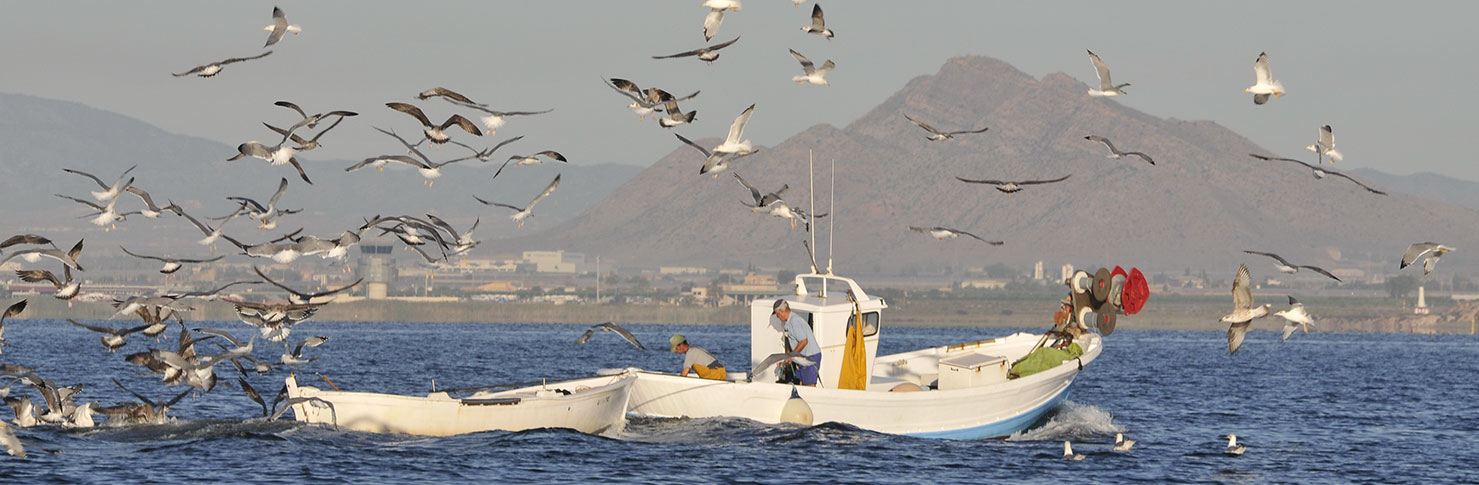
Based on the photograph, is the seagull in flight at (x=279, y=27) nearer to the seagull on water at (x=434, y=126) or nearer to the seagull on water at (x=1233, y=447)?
the seagull on water at (x=434, y=126)

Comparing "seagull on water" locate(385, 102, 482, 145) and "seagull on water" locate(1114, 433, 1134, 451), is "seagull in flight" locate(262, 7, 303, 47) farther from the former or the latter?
"seagull on water" locate(1114, 433, 1134, 451)

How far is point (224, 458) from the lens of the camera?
2848 centimetres

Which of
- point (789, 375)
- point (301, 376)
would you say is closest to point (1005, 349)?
point (789, 375)

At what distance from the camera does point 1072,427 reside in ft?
125

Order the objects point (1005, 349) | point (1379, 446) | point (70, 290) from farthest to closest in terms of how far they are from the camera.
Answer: point (1005, 349) → point (1379, 446) → point (70, 290)

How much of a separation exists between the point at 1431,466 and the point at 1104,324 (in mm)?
8020

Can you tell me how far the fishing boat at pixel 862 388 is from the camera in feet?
106

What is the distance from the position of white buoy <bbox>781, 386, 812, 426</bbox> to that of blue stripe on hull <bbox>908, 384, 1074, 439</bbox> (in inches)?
93.8

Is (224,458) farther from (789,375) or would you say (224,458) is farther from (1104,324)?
(1104,324)

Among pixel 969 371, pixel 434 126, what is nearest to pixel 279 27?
pixel 434 126

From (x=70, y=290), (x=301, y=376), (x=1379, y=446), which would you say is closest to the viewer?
(x=70, y=290)


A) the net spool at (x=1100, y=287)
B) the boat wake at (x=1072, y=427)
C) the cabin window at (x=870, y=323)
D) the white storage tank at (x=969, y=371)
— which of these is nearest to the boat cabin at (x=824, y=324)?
the cabin window at (x=870, y=323)

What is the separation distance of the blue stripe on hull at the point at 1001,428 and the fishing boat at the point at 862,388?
0.8 inches

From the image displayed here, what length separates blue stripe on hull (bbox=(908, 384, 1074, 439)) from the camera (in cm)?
3362
